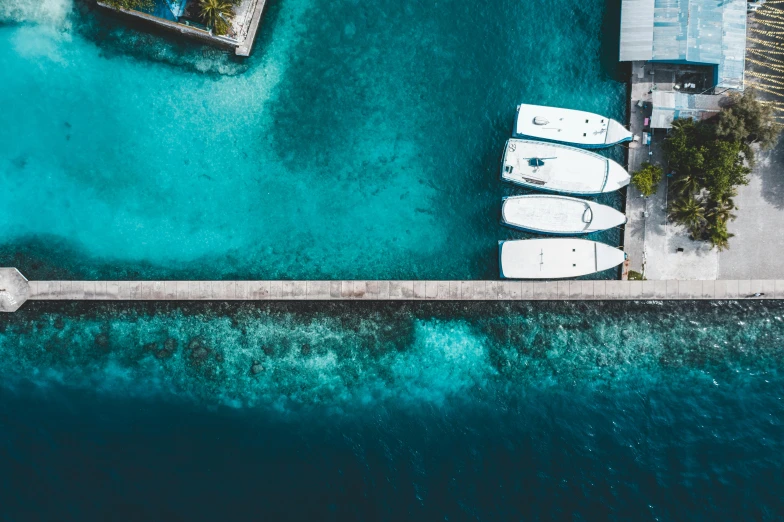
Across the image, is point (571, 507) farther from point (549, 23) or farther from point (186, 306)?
point (549, 23)

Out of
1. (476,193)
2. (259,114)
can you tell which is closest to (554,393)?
(476,193)

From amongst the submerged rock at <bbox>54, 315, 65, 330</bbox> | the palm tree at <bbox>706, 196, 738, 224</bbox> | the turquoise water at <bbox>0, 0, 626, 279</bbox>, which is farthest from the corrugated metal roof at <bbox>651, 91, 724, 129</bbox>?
the submerged rock at <bbox>54, 315, 65, 330</bbox>

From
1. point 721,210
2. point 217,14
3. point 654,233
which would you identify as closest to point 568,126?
point 654,233

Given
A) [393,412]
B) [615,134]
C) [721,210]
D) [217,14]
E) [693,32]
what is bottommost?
[393,412]

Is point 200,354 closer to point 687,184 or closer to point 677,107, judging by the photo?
point 687,184

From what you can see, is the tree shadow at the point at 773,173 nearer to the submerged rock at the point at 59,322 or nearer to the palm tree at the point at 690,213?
the palm tree at the point at 690,213

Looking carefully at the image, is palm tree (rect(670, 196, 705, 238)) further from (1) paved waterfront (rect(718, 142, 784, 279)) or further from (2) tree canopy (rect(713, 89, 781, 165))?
(2) tree canopy (rect(713, 89, 781, 165))

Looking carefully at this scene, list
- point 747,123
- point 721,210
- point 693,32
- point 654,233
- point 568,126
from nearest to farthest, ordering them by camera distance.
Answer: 1. point 747,123
2. point 693,32
3. point 721,210
4. point 568,126
5. point 654,233

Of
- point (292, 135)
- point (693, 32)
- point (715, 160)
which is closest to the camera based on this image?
point (715, 160)
